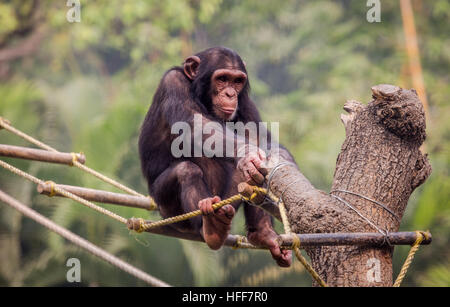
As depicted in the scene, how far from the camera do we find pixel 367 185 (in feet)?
6.69

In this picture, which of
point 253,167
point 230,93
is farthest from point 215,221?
point 230,93

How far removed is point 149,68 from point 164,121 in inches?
330

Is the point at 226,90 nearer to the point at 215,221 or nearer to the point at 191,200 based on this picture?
the point at 191,200

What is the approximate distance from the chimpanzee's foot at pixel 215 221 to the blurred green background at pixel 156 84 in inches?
128

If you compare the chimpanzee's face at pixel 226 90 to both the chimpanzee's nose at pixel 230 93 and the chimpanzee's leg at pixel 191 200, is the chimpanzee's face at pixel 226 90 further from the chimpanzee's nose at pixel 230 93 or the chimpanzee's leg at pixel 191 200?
the chimpanzee's leg at pixel 191 200

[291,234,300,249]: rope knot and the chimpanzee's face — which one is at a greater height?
the chimpanzee's face

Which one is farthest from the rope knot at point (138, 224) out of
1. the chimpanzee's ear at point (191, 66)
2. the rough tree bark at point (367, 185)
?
the chimpanzee's ear at point (191, 66)

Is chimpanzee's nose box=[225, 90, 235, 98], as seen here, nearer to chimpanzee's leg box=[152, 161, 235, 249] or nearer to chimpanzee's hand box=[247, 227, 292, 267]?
chimpanzee's leg box=[152, 161, 235, 249]

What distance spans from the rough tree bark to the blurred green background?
3.83 meters

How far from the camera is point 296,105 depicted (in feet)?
37.2

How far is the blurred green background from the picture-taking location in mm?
6348

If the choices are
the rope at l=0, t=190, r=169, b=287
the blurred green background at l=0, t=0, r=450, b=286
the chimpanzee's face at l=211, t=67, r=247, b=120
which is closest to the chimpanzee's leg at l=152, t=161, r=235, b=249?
the rope at l=0, t=190, r=169, b=287
